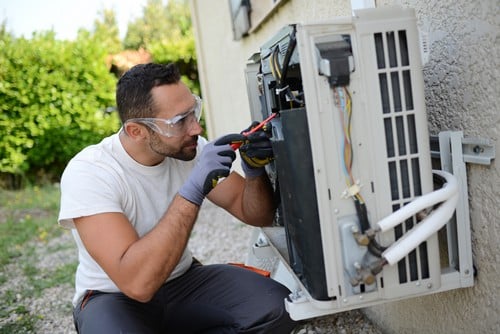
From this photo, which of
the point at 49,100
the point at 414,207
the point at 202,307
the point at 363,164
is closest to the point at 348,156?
the point at 363,164

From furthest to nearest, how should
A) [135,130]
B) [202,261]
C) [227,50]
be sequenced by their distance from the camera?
1. [227,50]
2. [202,261]
3. [135,130]

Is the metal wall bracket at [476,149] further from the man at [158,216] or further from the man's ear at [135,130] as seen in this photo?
the man's ear at [135,130]

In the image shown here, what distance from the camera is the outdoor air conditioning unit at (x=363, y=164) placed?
1146 mm

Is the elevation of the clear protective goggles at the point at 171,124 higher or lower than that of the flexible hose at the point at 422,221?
higher

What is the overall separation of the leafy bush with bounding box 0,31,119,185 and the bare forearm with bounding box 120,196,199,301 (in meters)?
8.03

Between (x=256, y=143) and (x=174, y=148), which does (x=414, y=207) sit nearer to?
(x=256, y=143)

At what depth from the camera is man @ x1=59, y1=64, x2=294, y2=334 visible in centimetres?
162

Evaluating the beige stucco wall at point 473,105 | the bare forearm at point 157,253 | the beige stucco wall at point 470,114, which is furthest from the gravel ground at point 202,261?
the bare forearm at point 157,253

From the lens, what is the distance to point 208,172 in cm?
163

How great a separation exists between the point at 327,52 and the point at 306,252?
550mm

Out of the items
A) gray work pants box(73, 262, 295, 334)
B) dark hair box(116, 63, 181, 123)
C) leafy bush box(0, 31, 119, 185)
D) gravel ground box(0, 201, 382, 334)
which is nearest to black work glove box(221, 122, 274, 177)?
dark hair box(116, 63, 181, 123)

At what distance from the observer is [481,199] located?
135 centimetres

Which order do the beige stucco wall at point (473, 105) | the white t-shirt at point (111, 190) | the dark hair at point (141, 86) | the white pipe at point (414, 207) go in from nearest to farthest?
the white pipe at point (414, 207)
the beige stucco wall at point (473, 105)
the white t-shirt at point (111, 190)
the dark hair at point (141, 86)

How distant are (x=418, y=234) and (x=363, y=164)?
229 mm
